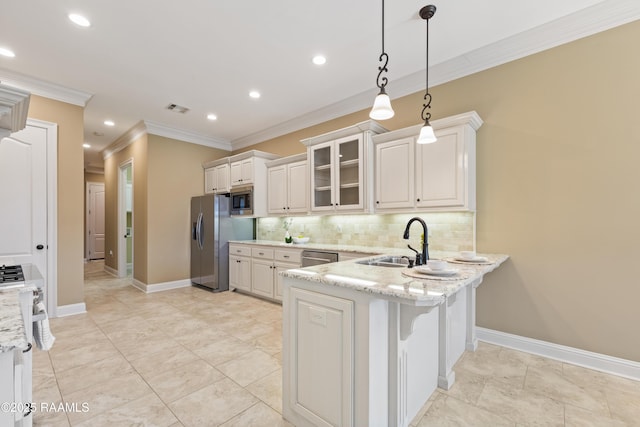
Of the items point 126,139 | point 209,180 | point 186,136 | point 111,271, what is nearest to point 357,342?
point 209,180

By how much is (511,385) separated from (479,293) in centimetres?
98

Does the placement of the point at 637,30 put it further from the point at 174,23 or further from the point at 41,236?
the point at 41,236

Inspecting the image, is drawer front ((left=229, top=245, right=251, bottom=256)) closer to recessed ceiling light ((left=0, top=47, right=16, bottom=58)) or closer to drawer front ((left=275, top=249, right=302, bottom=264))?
drawer front ((left=275, top=249, right=302, bottom=264))

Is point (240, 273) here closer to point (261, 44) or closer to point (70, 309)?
point (70, 309)

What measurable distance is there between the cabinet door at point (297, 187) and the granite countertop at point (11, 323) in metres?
3.31

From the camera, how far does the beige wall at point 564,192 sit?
231cm

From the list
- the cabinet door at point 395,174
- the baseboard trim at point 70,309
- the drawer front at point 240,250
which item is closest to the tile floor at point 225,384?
the baseboard trim at point 70,309

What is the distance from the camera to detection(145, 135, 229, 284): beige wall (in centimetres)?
502

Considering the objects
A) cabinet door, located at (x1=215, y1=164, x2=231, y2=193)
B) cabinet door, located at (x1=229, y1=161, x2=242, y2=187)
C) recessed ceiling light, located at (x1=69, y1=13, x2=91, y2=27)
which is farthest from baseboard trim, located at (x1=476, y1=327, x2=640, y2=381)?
recessed ceiling light, located at (x1=69, y1=13, x2=91, y2=27)

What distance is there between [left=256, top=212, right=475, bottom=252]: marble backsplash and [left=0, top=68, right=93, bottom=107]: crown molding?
10.3ft

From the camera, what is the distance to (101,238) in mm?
9180

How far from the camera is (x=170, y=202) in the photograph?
527 centimetres

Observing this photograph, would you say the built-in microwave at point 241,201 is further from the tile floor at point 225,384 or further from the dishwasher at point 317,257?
the tile floor at point 225,384

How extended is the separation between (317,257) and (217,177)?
9.69ft
